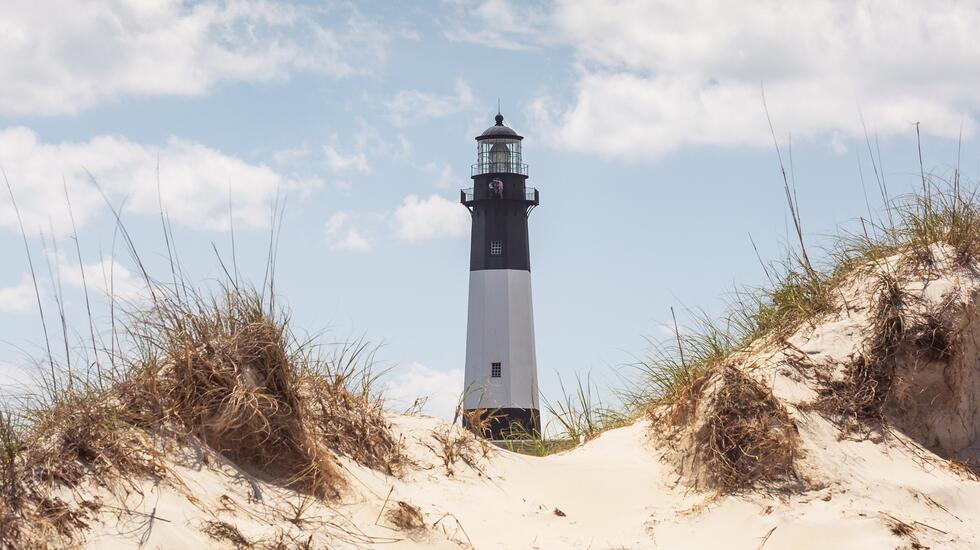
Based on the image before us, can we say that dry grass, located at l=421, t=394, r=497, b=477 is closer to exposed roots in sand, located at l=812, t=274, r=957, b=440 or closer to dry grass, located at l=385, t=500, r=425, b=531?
dry grass, located at l=385, t=500, r=425, b=531

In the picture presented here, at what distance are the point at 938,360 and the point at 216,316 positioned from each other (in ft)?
15.6

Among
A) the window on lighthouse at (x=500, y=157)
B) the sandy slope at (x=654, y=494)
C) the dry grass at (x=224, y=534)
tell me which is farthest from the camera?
the window on lighthouse at (x=500, y=157)

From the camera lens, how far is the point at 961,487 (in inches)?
239

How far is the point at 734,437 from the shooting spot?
5965mm

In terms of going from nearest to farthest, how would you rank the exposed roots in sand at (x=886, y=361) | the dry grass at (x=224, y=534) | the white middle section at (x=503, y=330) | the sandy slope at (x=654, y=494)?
the dry grass at (x=224, y=534) < the sandy slope at (x=654, y=494) < the exposed roots in sand at (x=886, y=361) < the white middle section at (x=503, y=330)

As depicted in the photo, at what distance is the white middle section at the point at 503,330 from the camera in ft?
74.4

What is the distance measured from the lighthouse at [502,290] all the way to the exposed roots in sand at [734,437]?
15919mm

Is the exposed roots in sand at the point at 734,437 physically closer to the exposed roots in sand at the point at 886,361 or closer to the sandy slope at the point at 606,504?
the sandy slope at the point at 606,504

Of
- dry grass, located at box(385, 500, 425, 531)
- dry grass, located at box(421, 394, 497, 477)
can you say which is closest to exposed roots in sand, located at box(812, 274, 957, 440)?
dry grass, located at box(421, 394, 497, 477)

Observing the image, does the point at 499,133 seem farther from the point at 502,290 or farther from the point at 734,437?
the point at 734,437

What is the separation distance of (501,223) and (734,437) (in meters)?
17.5

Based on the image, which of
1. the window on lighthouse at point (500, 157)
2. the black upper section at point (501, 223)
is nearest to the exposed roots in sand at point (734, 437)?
the black upper section at point (501, 223)

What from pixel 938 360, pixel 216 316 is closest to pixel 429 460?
pixel 216 316

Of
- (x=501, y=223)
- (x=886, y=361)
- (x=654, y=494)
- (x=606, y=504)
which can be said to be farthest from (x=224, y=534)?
(x=501, y=223)
